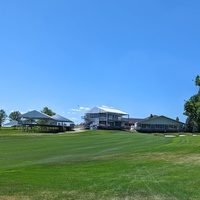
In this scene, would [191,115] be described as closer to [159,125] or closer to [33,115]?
[159,125]

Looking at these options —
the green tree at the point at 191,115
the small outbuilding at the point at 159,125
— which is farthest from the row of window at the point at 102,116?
the green tree at the point at 191,115

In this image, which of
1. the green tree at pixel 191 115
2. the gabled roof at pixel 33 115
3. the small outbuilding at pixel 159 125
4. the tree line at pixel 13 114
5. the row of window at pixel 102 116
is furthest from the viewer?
the tree line at pixel 13 114

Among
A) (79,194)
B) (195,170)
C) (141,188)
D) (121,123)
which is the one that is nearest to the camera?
(79,194)

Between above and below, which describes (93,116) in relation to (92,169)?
above

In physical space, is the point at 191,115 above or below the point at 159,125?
above

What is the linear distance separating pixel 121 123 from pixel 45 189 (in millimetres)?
88283

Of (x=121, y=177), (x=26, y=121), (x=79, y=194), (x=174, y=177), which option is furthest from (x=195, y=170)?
(x=26, y=121)

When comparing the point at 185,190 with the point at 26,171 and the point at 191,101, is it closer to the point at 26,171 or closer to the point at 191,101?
the point at 26,171

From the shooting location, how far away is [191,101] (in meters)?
89.4

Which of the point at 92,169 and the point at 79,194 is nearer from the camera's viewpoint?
the point at 79,194

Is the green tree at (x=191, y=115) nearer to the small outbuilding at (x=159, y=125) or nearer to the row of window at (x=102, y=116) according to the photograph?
the small outbuilding at (x=159, y=125)


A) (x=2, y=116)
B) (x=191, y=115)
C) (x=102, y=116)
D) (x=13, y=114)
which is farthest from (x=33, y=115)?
(x=13, y=114)

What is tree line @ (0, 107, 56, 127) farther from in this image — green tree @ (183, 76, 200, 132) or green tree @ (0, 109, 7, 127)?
green tree @ (183, 76, 200, 132)

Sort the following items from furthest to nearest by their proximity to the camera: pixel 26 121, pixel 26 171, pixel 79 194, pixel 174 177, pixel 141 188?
pixel 26 121, pixel 26 171, pixel 174 177, pixel 141 188, pixel 79 194
